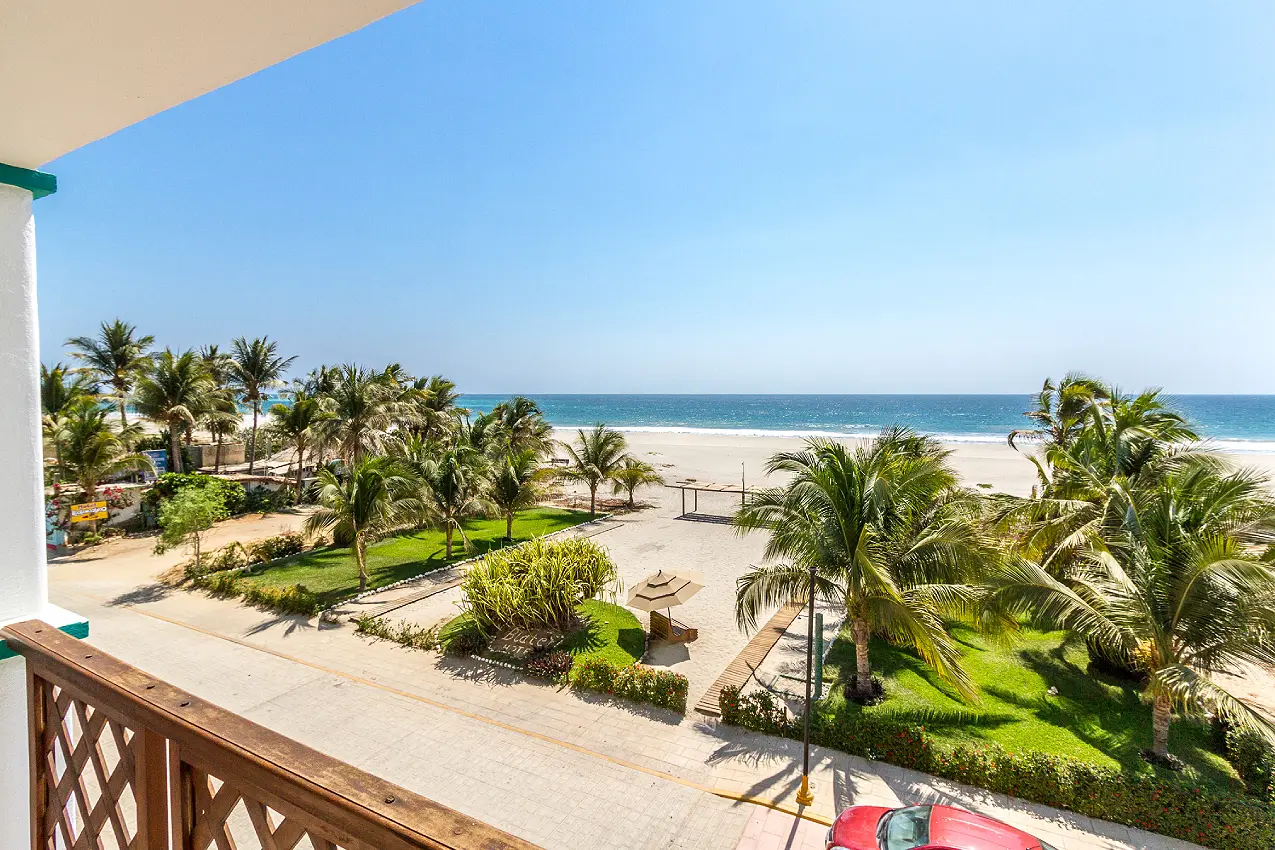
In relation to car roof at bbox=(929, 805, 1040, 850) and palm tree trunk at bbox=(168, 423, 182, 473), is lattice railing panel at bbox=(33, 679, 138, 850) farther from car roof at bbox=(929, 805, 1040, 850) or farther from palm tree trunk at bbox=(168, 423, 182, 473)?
palm tree trunk at bbox=(168, 423, 182, 473)

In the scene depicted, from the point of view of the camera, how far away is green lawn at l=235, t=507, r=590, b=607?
52.0 feet

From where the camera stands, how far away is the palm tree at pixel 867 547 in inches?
346

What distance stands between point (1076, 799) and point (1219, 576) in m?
3.33

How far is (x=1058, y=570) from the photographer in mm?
11562

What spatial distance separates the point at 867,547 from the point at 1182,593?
12.9ft

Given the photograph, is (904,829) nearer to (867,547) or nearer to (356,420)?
(867,547)

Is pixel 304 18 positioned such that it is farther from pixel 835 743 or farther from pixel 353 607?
pixel 353 607

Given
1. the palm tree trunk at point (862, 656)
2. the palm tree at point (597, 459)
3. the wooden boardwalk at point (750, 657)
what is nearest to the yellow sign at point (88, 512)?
the palm tree at point (597, 459)

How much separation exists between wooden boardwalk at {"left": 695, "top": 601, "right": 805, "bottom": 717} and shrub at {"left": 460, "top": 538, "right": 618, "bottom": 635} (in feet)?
11.5

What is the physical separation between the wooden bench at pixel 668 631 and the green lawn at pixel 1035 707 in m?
2.91

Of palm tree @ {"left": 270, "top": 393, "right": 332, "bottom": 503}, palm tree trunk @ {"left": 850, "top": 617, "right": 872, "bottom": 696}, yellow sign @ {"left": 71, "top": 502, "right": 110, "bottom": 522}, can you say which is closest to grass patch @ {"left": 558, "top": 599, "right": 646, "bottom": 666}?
palm tree trunk @ {"left": 850, "top": 617, "right": 872, "bottom": 696}

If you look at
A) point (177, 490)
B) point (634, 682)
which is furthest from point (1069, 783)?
point (177, 490)

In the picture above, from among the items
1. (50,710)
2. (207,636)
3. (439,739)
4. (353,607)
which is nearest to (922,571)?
(439,739)

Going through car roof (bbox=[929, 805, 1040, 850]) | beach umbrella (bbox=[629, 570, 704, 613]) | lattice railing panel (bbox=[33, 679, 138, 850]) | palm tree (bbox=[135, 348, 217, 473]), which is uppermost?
palm tree (bbox=[135, 348, 217, 473])
